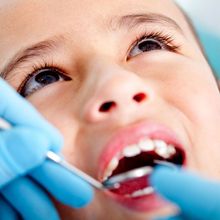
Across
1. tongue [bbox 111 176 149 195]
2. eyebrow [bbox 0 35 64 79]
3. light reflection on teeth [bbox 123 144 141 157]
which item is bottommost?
tongue [bbox 111 176 149 195]

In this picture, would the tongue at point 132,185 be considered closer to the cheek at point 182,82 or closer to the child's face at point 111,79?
the child's face at point 111,79

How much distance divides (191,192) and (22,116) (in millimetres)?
371

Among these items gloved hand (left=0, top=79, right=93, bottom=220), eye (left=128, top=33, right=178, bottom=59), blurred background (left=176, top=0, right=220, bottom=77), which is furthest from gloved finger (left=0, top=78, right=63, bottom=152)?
blurred background (left=176, top=0, right=220, bottom=77)

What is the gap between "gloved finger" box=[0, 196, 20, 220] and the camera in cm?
100

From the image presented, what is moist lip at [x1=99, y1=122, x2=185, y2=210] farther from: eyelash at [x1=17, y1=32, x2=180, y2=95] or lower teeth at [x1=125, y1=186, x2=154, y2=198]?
eyelash at [x1=17, y1=32, x2=180, y2=95]

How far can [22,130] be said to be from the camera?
2.79 ft

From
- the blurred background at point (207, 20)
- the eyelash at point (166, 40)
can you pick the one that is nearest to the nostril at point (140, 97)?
the eyelash at point (166, 40)

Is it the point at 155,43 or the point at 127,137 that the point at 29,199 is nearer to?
the point at 127,137

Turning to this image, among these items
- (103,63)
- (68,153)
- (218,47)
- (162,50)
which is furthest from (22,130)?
(218,47)

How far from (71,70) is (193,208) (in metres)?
0.57

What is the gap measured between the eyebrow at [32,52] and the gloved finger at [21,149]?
1.23 feet

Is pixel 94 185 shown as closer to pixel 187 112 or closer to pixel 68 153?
pixel 68 153

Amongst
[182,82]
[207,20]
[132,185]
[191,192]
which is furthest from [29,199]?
[207,20]

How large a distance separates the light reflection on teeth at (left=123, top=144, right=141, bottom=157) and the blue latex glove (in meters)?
0.21
